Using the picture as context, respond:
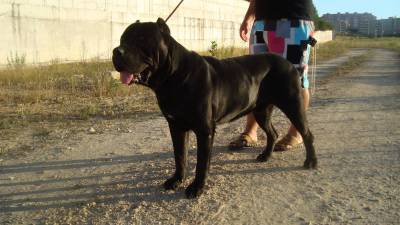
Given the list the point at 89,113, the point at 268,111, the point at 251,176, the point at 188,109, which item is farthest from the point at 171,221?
the point at 89,113

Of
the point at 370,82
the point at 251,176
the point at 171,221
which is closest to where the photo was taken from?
the point at 171,221

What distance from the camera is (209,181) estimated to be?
3535 millimetres

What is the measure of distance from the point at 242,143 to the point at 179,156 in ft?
3.98

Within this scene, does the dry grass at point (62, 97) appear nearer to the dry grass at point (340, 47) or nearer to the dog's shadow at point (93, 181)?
the dog's shadow at point (93, 181)

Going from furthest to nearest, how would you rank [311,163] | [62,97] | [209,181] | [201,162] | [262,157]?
[62,97] → [262,157] → [311,163] → [209,181] → [201,162]

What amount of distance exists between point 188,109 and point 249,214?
0.84 metres

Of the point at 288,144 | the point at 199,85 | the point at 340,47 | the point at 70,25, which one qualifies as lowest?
the point at 288,144

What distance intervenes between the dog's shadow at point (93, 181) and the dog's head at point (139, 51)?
0.95 meters

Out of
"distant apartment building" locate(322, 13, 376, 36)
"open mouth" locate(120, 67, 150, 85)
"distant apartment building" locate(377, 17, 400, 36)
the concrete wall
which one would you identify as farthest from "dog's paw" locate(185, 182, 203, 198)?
"distant apartment building" locate(322, 13, 376, 36)

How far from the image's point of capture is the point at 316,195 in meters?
3.22

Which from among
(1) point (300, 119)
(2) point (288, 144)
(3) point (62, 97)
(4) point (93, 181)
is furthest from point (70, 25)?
(1) point (300, 119)

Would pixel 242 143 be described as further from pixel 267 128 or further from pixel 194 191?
pixel 194 191

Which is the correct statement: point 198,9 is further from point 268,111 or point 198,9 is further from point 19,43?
point 268,111

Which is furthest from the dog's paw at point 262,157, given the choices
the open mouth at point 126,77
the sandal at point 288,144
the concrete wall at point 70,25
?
the concrete wall at point 70,25
